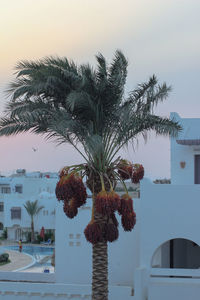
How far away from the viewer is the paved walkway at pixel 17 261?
105ft

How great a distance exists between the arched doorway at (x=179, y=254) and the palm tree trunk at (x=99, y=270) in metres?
5.85

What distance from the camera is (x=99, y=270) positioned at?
11.7 m

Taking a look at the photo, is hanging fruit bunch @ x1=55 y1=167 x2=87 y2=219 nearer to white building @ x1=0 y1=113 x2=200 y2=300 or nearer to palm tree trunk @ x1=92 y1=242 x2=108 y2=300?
palm tree trunk @ x1=92 y1=242 x2=108 y2=300

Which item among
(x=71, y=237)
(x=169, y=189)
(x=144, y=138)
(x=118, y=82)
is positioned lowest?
(x=71, y=237)

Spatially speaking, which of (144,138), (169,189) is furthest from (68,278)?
→ (144,138)

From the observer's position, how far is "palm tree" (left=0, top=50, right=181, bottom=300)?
38.0 feet

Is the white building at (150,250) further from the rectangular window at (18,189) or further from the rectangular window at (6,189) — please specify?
the rectangular window at (6,189)

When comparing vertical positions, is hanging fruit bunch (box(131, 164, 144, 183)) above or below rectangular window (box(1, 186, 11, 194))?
above

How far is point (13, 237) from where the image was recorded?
166 feet

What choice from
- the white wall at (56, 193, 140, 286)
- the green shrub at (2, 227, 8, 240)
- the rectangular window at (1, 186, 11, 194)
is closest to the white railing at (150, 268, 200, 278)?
the white wall at (56, 193, 140, 286)

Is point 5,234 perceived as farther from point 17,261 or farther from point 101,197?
point 101,197

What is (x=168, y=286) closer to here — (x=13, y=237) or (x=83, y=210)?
(x=83, y=210)

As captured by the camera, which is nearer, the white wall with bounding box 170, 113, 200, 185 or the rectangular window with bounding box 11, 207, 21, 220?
the white wall with bounding box 170, 113, 200, 185

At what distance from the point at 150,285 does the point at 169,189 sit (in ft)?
9.63
